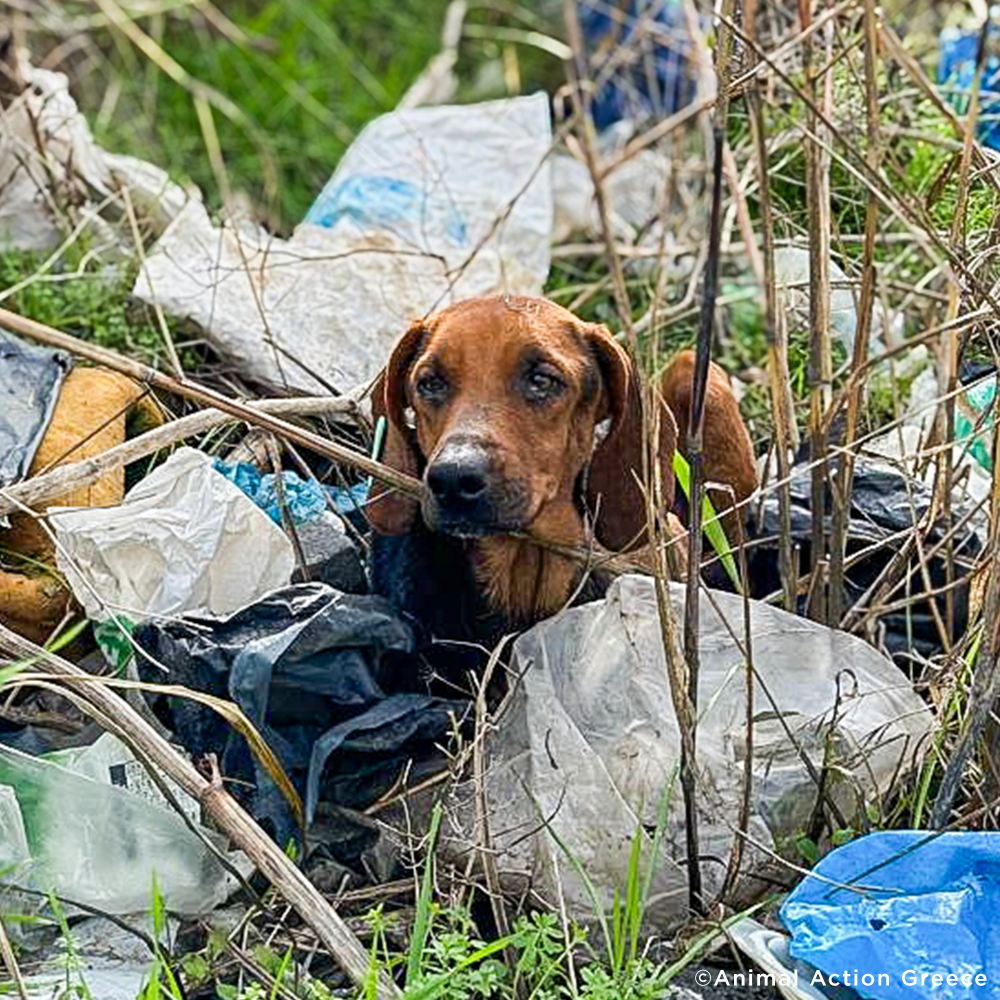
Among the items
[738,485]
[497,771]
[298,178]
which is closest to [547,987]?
[497,771]

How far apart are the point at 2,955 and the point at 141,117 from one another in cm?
405

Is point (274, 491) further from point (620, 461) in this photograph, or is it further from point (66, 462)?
point (620, 461)

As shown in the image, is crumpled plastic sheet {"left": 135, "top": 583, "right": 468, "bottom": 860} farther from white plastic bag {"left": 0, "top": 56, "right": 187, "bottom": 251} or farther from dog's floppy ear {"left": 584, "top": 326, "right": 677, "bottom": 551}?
white plastic bag {"left": 0, "top": 56, "right": 187, "bottom": 251}

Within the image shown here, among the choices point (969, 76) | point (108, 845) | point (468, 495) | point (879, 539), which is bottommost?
point (108, 845)

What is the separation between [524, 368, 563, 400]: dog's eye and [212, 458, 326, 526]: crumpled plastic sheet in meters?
0.47

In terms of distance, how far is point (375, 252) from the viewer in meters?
4.25

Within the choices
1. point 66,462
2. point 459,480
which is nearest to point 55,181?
point 66,462

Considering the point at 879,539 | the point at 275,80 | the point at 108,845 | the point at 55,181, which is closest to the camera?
the point at 108,845

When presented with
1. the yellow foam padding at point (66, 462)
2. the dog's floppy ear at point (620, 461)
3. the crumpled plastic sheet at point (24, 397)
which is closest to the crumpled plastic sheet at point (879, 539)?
the dog's floppy ear at point (620, 461)

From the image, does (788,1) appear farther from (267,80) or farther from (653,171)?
(267,80)

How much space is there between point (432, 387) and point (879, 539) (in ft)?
2.77

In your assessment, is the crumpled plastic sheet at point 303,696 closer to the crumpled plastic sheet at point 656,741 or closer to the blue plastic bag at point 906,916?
the crumpled plastic sheet at point 656,741

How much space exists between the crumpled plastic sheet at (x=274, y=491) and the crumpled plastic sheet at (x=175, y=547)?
0.13 m

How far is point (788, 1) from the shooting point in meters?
4.64
